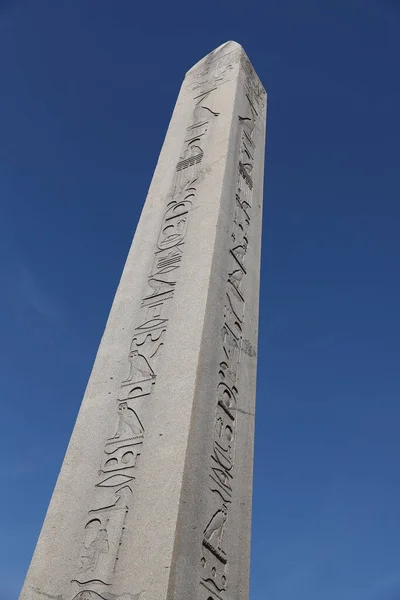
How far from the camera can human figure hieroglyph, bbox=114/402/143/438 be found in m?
4.41

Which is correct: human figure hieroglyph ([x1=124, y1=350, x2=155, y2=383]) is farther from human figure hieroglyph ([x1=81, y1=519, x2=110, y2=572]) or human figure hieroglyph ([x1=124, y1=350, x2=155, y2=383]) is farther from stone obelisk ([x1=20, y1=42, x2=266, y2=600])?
human figure hieroglyph ([x1=81, y1=519, x2=110, y2=572])

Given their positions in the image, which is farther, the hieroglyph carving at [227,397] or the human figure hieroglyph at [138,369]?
the human figure hieroglyph at [138,369]

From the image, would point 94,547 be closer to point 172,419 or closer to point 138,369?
point 172,419

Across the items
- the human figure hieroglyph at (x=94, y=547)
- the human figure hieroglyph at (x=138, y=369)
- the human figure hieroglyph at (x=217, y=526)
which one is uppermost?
the human figure hieroglyph at (x=138, y=369)

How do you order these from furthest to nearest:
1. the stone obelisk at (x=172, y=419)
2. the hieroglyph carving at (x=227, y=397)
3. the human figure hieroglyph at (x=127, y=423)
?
the human figure hieroglyph at (x=127, y=423), the hieroglyph carving at (x=227, y=397), the stone obelisk at (x=172, y=419)

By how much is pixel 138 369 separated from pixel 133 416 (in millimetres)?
432

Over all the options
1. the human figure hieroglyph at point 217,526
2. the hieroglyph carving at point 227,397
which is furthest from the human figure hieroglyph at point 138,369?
the human figure hieroglyph at point 217,526

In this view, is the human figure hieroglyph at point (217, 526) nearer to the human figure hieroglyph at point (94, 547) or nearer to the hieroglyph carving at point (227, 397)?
the hieroglyph carving at point (227, 397)

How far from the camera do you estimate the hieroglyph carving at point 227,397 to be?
3.93 metres

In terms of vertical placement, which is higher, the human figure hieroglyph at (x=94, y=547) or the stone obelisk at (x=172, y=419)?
the stone obelisk at (x=172, y=419)

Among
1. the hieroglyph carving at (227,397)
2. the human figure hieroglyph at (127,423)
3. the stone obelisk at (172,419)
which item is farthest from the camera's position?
the human figure hieroglyph at (127,423)

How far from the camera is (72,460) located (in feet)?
15.0

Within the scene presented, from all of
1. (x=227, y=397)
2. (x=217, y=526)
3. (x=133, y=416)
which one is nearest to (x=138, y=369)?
(x=133, y=416)

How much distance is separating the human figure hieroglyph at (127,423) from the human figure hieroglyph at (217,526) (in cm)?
71
